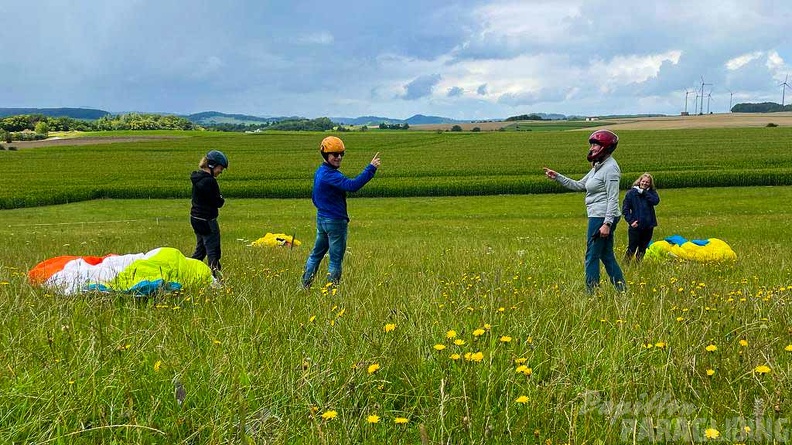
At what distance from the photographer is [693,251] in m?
8.55

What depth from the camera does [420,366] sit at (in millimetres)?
2707

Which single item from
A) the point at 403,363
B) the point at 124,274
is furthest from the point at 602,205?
the point at 124,274

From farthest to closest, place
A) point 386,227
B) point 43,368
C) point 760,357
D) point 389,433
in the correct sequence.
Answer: point 386,227
point 760,357
point 43,368
point 389,433

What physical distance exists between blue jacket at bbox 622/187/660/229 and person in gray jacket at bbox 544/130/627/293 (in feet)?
10.2

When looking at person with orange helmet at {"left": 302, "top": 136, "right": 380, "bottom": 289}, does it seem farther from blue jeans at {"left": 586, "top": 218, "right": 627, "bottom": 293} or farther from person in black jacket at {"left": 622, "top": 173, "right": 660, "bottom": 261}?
person in black jacket at {"left": 622, "top": 173, "right": 660, "bottom": 261}

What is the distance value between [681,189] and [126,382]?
32.1 metres

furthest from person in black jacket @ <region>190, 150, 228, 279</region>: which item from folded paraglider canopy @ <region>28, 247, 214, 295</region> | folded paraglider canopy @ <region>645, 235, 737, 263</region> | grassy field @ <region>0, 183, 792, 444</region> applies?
folded paraglider canopy @ <region>645, 235, 737, 263</region>

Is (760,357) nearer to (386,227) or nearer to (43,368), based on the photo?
(43,368)

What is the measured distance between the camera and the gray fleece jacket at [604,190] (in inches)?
225

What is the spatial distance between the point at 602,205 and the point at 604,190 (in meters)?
0.17

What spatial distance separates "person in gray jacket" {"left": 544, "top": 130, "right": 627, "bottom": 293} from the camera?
225 inches

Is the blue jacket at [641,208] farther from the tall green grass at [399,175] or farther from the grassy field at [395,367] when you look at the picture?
the tall green grass at [399,175]

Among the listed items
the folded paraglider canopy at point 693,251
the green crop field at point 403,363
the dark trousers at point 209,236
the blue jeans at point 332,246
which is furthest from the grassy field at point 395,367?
the folded paraglider canopy at point 693,251

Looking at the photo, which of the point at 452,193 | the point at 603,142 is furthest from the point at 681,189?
the point at 603,142
